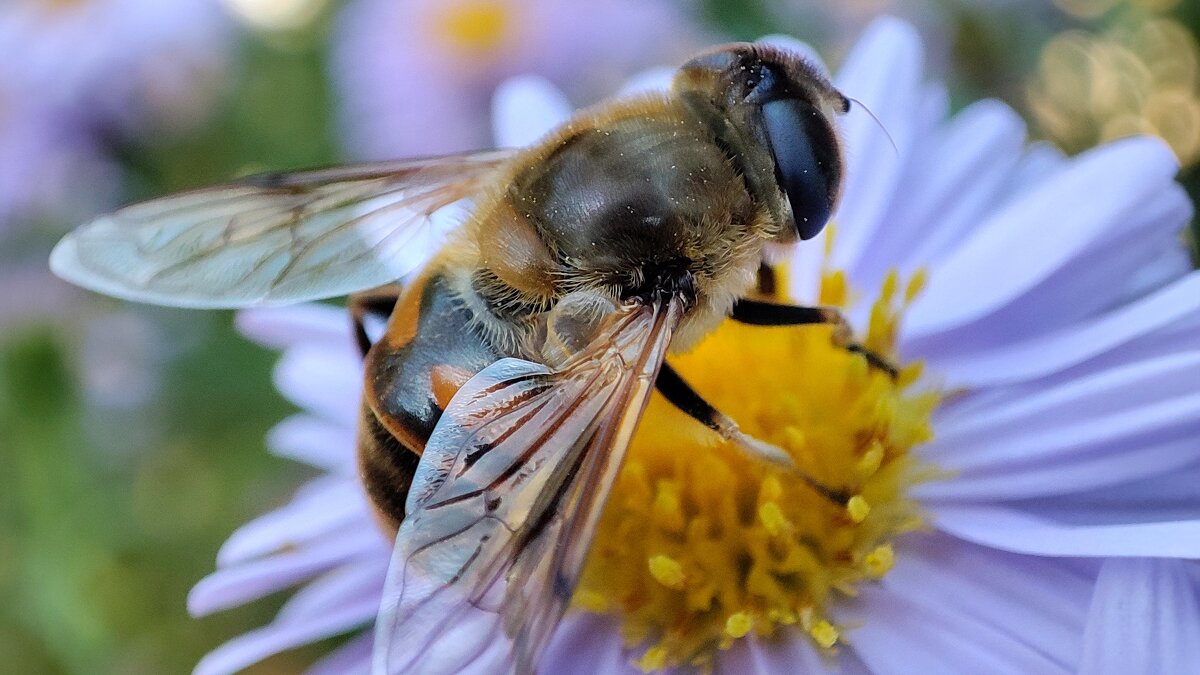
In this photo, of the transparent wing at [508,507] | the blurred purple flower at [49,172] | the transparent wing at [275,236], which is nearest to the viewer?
the transparent wing at [508,507]

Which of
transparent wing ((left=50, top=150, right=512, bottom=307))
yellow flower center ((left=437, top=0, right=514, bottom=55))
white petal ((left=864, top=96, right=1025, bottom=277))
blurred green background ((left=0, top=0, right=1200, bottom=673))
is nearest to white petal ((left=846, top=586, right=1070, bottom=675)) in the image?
white petal ((left=864, top=96, right=1025, bottom=277))

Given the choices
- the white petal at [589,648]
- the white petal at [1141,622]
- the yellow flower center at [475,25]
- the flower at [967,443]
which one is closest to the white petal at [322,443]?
the flower at [967,443]

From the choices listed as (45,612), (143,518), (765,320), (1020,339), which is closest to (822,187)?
(765,320)

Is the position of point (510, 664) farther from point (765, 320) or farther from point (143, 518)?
point (143, 518)

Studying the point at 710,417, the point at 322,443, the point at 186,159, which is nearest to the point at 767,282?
the point at 710,417

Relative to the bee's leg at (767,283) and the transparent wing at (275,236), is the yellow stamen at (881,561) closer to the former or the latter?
the bee's leg at (767,283)

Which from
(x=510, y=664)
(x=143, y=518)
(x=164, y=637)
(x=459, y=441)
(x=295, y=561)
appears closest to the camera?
(x=510, y=664)
